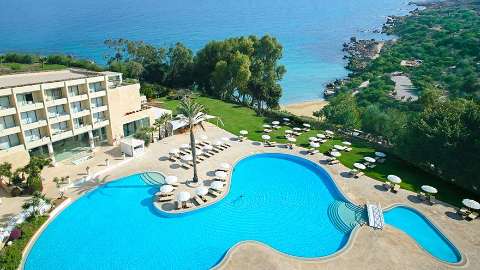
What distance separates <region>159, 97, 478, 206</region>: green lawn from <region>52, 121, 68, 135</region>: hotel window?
16.2 metres

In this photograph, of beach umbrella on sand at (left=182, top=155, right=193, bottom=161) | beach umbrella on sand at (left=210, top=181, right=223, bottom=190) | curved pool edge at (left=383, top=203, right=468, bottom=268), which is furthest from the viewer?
beach umbrella on sand at (left=182, top=155, right=193, bottom=161)

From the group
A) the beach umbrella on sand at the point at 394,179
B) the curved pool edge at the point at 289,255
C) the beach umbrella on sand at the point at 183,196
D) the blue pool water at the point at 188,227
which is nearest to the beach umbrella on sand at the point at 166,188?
the beach umbrella on sand at the point at 183,196

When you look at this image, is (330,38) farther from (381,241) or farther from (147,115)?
(381,241)

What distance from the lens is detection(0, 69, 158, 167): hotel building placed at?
110 feet

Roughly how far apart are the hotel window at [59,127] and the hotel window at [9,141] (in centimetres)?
341

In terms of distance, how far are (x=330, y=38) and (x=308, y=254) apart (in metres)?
159

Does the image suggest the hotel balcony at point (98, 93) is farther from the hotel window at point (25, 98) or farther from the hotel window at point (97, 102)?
the hotel window at point (25, 98)

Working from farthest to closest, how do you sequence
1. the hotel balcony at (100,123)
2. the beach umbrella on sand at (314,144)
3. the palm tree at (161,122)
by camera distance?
the palm tree at (161,122)
the beach umbrella on sand at (314,144)
the hotel balcony at (100,123)

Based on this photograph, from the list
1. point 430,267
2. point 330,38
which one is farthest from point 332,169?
point 330,38

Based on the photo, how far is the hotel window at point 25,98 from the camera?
33750 mm

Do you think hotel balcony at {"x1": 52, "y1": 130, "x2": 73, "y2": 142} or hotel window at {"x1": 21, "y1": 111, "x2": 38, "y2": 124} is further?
hotel balcony at {"x1": 52, "y1": 130, "x2": 73, "y2": 142}

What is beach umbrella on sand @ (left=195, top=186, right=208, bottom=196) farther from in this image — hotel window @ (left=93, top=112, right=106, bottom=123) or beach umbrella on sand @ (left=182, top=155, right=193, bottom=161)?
hotel window @ (left=93, top=112, right=106, bottom=123)

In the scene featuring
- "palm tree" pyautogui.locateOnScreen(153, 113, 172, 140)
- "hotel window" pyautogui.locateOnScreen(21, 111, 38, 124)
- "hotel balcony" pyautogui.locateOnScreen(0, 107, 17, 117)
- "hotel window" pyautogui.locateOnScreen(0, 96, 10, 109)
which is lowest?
"palm tree" pyautogui.locateOnScreen(153, 113, 172, 140)

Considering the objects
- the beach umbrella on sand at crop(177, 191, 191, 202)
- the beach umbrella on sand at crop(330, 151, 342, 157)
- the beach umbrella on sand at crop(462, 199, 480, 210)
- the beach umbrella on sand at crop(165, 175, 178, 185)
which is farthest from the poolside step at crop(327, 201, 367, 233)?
the beach umbrella on sand at crop(165, 175, 178, 185)
